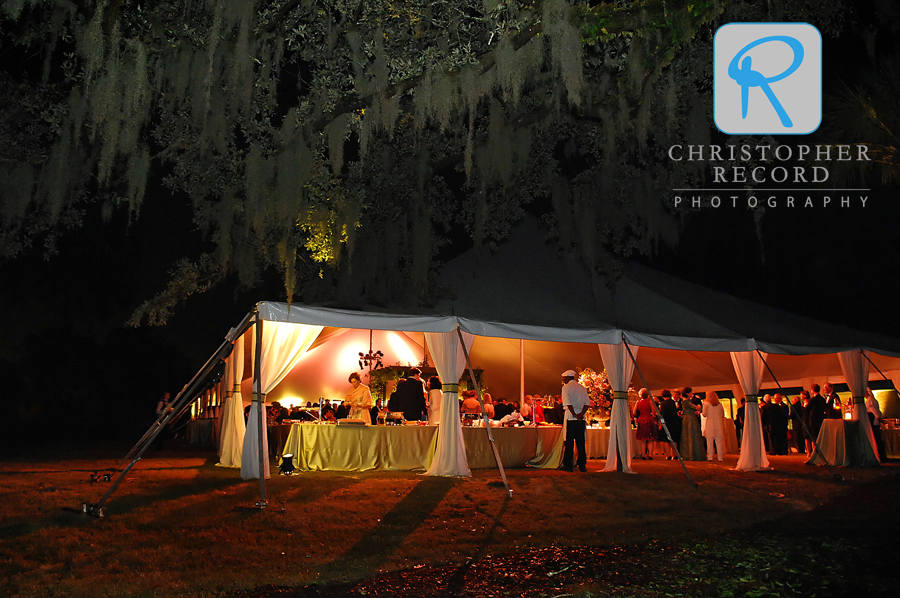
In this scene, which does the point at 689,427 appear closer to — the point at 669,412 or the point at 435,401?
the point at 669,412

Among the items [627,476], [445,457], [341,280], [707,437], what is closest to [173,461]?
[341,280]

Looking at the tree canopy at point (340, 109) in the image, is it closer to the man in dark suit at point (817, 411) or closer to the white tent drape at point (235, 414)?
the white tent drape at point (235, 414)

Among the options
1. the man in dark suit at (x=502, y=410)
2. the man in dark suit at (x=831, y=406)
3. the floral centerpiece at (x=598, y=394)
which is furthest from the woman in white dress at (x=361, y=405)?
the man in dark suit at (x=831, y=406)

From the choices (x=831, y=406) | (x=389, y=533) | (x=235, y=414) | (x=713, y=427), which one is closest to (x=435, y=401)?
(x=235, y=414)

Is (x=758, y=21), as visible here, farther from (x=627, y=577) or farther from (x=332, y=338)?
(x=332, y=338)

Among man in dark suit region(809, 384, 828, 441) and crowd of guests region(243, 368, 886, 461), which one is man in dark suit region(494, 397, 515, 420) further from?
man in dark suit region(809, 384, 828, 441)

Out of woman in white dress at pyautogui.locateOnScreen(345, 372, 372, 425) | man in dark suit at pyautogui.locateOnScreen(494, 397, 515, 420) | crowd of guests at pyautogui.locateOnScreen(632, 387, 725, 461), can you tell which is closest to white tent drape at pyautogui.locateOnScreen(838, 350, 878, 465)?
crowd of guests at pyautogui.locateOnScreen(632, 387, 725, 461)

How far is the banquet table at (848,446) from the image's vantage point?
10078 mm

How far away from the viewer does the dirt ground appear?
142 inches

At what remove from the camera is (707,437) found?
1165 cm

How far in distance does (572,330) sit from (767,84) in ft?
12.9

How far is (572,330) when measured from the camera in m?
9.04

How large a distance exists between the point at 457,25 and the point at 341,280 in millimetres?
4091

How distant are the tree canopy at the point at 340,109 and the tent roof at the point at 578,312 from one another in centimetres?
77
